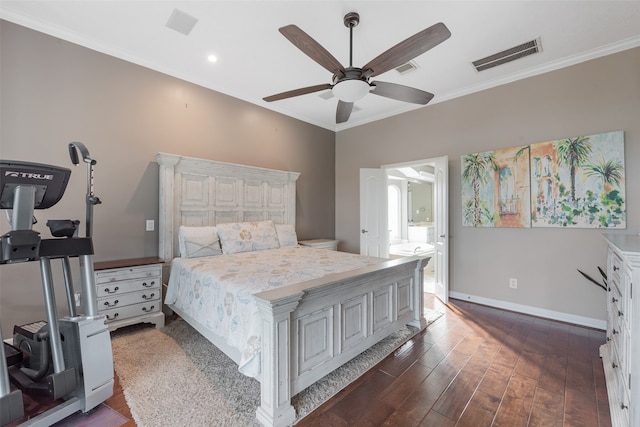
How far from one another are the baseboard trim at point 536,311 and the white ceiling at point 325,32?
2.89m

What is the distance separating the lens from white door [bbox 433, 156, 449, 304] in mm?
3809

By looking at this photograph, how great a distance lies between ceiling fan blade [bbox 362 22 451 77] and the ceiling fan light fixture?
0.11 m

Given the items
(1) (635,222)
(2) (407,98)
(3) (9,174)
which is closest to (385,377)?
(2) (407,98)

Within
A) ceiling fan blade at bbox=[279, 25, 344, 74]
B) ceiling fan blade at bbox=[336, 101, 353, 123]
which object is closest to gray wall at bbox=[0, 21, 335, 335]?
ceiling fan blade at bbox=[336, 101, 353, 123]

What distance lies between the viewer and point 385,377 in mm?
2098

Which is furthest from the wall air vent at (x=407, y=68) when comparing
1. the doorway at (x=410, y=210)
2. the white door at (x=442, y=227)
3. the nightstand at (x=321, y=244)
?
the doorway at (x=410, y=210)

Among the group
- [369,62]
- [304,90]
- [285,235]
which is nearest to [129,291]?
[285,235]

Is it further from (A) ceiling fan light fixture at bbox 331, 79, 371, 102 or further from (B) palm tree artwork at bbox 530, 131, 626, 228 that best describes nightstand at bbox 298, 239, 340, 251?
(B) palm tree artwork at bbox 530, 131, 626, 228

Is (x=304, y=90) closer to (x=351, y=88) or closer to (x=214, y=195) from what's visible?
(x=351, y=88)

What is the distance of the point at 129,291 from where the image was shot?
276 centimetres

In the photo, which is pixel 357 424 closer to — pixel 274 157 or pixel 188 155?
pixel 188 155

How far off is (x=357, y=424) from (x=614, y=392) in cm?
175

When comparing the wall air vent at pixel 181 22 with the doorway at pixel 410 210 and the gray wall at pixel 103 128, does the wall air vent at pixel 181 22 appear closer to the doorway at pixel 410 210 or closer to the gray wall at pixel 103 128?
the gray wall at pixel 103 128

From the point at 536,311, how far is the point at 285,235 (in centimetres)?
339
